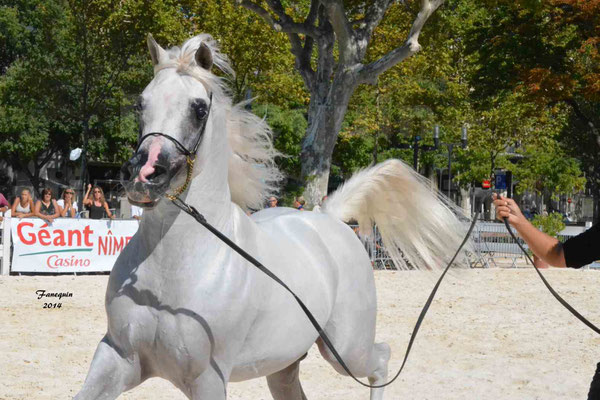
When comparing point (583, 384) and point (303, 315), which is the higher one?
point (303, 315)

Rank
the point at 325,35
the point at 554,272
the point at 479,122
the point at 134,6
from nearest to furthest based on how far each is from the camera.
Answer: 1. the point at 554,272
2. the point at 325,35
3. the point at 134,6
4. the point at 479,122

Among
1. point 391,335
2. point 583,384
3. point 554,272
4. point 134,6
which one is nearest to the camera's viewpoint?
point 583,384

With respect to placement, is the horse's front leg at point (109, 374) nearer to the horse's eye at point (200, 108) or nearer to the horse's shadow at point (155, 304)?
the horse's shadow at point (155, 304)

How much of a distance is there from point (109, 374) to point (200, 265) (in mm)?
646

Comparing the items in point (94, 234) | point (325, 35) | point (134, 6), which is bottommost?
point (94, 234)

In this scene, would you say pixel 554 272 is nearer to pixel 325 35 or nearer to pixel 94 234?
pixel 325 35

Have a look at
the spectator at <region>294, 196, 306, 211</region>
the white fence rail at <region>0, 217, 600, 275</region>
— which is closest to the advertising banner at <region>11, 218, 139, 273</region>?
the spectator at <region>294, 196, 306, 211</region>

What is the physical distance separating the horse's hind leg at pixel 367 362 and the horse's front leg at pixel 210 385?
4.39 feet

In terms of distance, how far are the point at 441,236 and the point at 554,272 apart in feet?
41.4

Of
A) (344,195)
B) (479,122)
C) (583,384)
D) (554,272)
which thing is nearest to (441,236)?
(344,195)

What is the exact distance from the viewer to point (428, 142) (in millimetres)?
41062

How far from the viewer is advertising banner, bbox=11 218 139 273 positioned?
1477 centimetres

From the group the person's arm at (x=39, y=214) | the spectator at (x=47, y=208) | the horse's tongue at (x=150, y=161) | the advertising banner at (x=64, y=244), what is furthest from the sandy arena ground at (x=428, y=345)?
the horse's tongue at (x=150, y=161)

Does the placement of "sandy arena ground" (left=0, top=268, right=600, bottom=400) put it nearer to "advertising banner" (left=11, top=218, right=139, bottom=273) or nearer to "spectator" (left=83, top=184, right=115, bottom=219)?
"advertising banner" (left=11, top=218, right=139, bottom=273)
